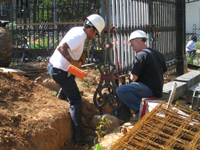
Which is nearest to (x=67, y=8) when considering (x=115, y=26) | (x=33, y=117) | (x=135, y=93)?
(x=115, y=26)

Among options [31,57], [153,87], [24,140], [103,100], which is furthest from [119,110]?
[31,57]

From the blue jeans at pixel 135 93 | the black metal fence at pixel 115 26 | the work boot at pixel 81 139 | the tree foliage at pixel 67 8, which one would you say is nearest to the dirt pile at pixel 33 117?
the work boot at pixel 81 139

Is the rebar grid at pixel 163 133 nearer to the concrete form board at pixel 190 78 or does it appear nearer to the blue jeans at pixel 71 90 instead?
the blue jeans at pixel 71 90

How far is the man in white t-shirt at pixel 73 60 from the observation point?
175 inches

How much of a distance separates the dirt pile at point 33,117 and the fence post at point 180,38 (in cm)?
612

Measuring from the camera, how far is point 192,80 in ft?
25.9

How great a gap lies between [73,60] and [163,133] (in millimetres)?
2089

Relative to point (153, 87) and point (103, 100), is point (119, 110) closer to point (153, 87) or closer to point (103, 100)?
point (103, 100)

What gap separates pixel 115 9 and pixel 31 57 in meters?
4.32

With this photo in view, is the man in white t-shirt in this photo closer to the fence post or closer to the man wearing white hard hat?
the man wearing white hard hat

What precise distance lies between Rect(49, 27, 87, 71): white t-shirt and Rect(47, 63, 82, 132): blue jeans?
0.11m

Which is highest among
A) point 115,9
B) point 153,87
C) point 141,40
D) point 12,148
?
point 115,9

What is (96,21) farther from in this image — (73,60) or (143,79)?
(143,79)

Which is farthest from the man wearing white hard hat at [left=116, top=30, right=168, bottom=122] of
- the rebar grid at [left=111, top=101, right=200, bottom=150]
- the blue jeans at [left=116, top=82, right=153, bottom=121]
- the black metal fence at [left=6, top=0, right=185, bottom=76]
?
the rebar grid at [left=111, top=101, right=200, bottom=150]
